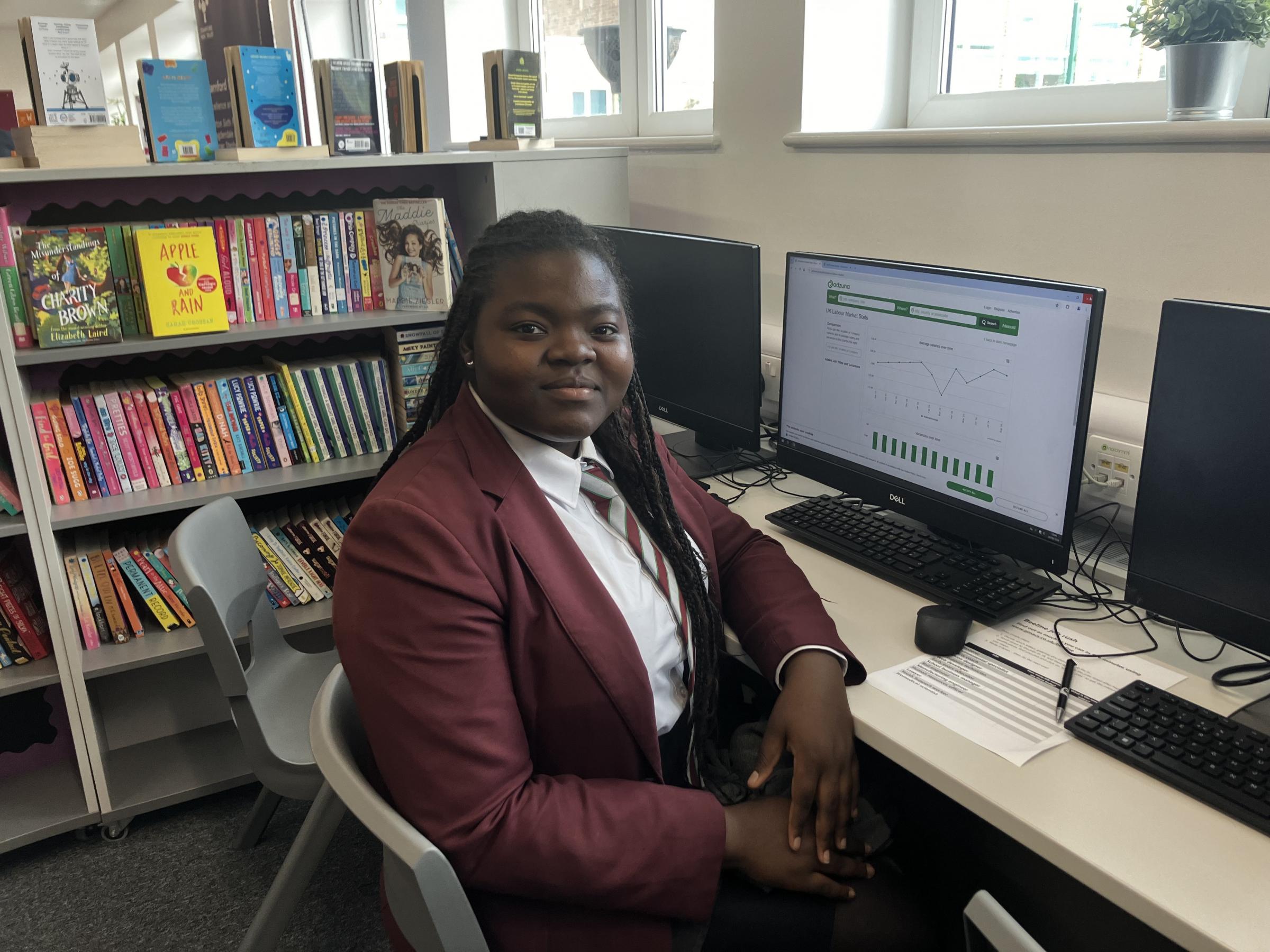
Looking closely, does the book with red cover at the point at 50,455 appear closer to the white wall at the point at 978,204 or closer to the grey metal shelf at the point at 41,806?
the grey metal shelf at the point at 41,806

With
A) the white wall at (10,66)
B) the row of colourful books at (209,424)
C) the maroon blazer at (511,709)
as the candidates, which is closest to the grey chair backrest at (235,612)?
the row of colourful books at (209,424)

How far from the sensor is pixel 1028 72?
2.00 meters

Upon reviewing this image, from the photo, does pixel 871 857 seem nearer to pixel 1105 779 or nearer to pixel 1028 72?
pixel 1105 779

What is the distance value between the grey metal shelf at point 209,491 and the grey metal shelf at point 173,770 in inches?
22.8

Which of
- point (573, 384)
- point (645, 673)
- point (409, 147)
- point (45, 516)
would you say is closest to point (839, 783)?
point (645, 673)

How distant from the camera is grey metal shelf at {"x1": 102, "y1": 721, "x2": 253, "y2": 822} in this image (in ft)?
7.28

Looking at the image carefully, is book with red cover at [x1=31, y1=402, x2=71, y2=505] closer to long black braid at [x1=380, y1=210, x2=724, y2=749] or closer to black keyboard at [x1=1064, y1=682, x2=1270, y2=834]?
long black braid at [x1=380, y1=210, x2=724, y2=749]

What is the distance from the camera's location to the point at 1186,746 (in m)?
1.09

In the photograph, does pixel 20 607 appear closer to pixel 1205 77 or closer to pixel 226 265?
pixel 226 265

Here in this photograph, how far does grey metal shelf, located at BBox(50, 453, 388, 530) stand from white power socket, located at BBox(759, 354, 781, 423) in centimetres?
93

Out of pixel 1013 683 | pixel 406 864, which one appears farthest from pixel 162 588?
pixel 1013 683

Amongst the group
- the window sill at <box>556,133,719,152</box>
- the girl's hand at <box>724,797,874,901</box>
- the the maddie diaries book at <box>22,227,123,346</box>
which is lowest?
the girl's hand at <box>724,797,874,901</box>

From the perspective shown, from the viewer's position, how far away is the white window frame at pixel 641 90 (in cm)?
294

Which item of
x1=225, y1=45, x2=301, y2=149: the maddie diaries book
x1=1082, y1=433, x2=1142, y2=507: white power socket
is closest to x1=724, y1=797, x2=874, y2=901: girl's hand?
x1=1082, y1=433, x2=1142, y2=507: white power socket
